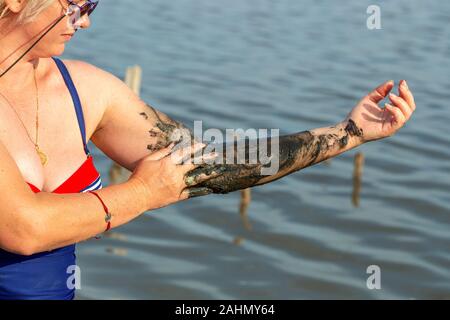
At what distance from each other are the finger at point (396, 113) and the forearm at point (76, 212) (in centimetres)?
118

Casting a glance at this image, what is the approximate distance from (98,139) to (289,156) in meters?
0.93

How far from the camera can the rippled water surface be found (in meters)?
10.0

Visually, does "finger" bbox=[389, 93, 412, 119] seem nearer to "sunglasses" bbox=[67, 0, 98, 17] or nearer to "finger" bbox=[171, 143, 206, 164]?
"finger" bbox=[171, 143, 206, 164]

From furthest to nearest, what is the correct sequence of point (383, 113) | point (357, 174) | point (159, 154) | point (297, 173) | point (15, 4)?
point (297, 173) < point (357, 174) < point (383, 113) < point (159, 154) < point (15, 4)

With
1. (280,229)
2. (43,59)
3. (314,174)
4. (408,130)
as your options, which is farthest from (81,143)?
(408,130)

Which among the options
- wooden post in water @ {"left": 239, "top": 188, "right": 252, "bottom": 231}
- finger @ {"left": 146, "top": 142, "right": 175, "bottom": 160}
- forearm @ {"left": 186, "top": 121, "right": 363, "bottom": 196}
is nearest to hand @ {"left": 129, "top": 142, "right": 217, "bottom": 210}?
finger @ {"left": 146, "top": 142, "right": 175, "bottom": 160}

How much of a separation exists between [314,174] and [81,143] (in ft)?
28.5

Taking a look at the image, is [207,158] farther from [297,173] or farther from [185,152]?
[297,173]

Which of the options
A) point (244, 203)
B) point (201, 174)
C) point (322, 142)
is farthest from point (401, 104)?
point (244, 203)

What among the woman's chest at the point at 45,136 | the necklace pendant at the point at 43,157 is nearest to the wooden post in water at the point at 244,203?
the woman's chest at the point at 45,136

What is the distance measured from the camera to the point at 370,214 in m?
11.8

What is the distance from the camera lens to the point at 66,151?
442 cm

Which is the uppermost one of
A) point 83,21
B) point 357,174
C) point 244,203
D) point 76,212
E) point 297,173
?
point 297,173

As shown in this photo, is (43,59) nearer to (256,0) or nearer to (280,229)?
(280,229)
